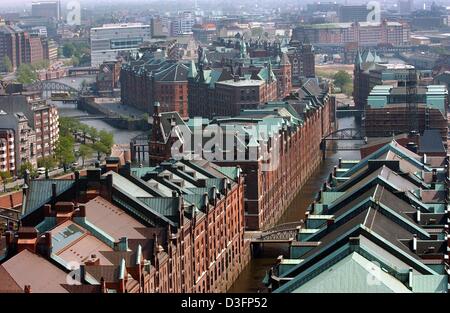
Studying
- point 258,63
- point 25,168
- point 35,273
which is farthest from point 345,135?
point 35,273

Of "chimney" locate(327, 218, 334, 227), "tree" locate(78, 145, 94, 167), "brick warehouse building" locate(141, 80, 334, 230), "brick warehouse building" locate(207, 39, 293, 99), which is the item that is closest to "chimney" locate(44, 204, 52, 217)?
"chimney" locate(327, 218, 334, 227)

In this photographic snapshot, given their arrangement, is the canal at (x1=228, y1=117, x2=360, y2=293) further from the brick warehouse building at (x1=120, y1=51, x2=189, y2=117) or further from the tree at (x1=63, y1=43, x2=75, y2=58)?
the tree at (x1=63, y1=43, x2=75, y2=58)

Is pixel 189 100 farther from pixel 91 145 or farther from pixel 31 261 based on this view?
pixel 31 261

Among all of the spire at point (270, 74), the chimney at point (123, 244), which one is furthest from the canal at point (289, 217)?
the spire at point (270, 74)

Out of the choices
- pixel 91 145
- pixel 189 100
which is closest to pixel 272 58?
pixel 189 100

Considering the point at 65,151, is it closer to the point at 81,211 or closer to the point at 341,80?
the point at 81,211
